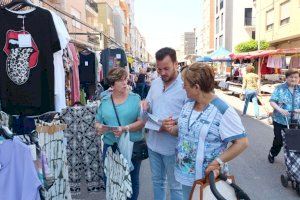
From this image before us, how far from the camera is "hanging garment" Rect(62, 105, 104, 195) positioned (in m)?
4.74

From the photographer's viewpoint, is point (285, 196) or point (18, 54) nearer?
point (18, 54)

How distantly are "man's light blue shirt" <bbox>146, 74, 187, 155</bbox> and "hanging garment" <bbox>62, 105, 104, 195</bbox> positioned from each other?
58.3 inches

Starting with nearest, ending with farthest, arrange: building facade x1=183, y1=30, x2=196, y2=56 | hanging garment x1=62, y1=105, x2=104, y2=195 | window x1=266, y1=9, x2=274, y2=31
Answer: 1. hanging garment x1=62, y1=105, x2=104, y2=195
2. window x1=266, y1=9, x2=274, y2=31
3. building facade x1=183, y1=30, x2=196, y2=56

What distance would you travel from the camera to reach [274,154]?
6.69m

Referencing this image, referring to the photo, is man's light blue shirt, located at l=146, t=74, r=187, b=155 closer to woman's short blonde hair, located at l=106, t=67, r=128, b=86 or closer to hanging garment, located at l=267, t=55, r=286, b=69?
Result: woman's short blonde hair, located at l=106, t=67, r=128, b=86

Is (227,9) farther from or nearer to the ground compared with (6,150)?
farther from the ground

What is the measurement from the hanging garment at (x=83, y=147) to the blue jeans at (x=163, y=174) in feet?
4.74

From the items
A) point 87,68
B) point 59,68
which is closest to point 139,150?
point 59,68

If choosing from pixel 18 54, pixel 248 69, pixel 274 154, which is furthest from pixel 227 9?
pixel 18 54

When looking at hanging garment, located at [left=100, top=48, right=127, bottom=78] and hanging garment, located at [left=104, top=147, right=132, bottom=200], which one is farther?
hanging garment, located at [left=100, top=48, right=127, bottom=78]

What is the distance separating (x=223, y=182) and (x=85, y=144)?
9.45 ft

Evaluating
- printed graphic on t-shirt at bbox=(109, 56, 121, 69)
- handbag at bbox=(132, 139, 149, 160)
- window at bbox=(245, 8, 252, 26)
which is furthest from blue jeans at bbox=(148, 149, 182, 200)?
window at bbox=(245, 8, 252, 26)

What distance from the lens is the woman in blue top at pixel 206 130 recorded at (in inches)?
99.8

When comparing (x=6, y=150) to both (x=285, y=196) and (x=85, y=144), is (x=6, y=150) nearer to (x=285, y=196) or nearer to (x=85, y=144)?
(x=85, y=144)
